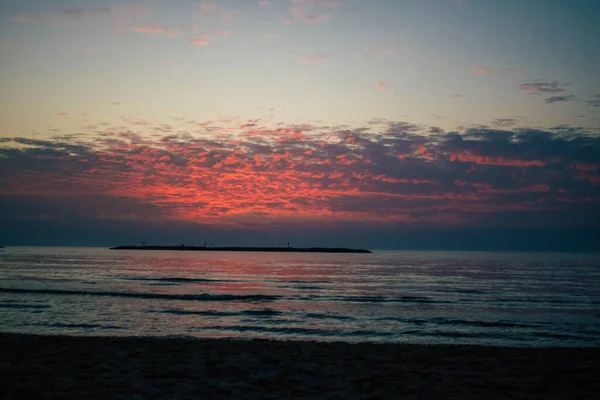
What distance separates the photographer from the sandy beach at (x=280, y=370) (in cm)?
1066

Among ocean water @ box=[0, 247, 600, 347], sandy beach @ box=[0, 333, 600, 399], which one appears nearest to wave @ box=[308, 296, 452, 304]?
ocean water @ box=[0, 247, 600, 347]

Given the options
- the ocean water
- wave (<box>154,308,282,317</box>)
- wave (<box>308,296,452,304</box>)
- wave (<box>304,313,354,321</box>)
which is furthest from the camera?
wave (<box>308,296,452,304</box>)

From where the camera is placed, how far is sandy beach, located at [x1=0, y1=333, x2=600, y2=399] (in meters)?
10.7

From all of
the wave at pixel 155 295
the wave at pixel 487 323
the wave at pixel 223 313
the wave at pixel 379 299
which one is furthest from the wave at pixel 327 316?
the wave at pixel 155 295

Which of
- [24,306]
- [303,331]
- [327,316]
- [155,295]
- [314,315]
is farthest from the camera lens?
[155,295]

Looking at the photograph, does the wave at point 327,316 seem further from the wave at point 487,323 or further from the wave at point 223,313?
the wave at point 487,323

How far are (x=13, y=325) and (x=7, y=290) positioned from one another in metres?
18.4

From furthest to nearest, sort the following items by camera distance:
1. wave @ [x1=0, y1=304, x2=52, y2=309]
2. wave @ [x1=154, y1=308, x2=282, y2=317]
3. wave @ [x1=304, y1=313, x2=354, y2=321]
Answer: wave @ [x1=0, y1=304, x2=52, y2=309] → wave @ [x1=154, y1=308, x2=282, y2=317] → wave @ [x1=304, y1=313, x2=354, y2=321]

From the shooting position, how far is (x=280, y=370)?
13.1m

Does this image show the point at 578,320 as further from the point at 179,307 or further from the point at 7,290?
the point at 7,290

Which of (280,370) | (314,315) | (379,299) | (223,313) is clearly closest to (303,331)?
(314,315)

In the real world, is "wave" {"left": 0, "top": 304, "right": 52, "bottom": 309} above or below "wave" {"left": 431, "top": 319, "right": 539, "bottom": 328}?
above

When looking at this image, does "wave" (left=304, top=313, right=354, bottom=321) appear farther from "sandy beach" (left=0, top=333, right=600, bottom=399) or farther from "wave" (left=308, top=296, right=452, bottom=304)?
"sandy beach" (left=0, top=333, right=600, bottom=399)

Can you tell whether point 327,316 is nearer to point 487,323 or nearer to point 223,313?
point 223,313
